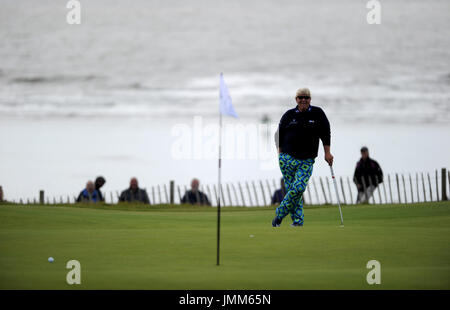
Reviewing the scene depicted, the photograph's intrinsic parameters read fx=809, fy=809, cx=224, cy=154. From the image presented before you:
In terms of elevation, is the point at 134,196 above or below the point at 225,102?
above

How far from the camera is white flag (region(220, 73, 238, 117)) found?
9938 mm

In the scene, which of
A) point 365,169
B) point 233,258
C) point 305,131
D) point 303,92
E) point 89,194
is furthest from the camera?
point 89,194

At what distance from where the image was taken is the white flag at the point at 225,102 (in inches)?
391

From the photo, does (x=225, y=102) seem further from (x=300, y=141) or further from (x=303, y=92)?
(x=300, y=141)

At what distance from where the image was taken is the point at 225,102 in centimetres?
998

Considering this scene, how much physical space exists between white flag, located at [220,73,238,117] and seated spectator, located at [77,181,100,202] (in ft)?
59.6

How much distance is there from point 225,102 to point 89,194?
1906cm

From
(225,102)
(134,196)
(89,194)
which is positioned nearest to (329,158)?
(225,102)

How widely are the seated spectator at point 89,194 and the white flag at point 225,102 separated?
18.2 metres

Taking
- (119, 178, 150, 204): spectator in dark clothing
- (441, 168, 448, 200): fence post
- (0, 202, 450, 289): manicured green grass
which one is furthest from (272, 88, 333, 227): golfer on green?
(441, 168, 448, 200): fence post

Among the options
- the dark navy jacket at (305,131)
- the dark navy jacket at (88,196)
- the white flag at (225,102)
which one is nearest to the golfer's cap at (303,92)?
the dark navy jacket at (305,131)
